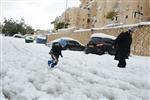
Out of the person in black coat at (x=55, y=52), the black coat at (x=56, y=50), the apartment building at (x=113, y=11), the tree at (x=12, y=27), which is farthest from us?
the tree at (x=12, y=27)

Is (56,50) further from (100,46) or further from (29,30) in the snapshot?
(29,30)

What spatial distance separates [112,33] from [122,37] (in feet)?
67.2

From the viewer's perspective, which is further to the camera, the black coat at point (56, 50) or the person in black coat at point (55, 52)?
the black coat at point (56, 50)

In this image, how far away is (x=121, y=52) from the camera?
48.4 feet

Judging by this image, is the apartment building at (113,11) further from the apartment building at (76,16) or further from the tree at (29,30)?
the tree at (29,30)

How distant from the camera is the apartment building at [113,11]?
164 feet

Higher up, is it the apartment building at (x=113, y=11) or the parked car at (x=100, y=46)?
the apartment building at (x=113, y=11)

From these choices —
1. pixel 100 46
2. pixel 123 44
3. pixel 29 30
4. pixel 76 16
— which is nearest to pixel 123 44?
pixel 123 44

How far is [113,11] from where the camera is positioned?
59406 millimetres

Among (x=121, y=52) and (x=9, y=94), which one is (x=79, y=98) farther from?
(x=121, y=52)

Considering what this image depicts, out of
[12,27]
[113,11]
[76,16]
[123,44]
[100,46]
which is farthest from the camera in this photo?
[12,27]

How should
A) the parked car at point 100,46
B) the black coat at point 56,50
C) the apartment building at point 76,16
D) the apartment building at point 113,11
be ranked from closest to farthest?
the black coat at point 56,50
the parked car at point 100,46
the apartment building at point 113,11
the apartment building at point 76,16

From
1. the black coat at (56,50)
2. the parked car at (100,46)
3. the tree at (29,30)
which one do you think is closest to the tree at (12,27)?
the tree at (29,30)

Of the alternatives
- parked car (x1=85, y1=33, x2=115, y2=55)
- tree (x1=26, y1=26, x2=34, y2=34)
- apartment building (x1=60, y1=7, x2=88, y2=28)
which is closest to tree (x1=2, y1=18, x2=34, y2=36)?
tree (x1=26, y1=26, x2=34, y2=34)
